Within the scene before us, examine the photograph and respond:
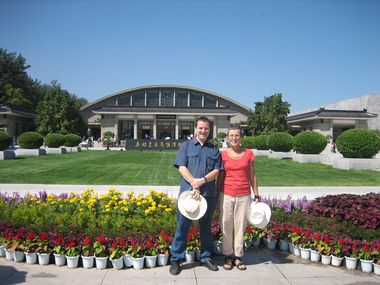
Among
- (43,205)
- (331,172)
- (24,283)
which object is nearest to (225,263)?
(24,283)

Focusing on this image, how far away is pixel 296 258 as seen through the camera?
492 cm

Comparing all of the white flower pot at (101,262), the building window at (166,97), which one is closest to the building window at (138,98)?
the building window at (166,97)

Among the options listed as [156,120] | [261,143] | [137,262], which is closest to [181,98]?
[156,120]

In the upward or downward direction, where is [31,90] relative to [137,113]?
upward

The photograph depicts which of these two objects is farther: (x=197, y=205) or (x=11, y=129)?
(x=11, y=129)

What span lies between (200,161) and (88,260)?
6.23 ft

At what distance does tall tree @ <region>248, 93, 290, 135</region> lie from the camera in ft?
140

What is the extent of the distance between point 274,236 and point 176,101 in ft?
201

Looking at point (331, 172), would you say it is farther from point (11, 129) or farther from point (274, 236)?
point (11, 129)

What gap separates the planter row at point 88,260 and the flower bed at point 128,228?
2.3 inches

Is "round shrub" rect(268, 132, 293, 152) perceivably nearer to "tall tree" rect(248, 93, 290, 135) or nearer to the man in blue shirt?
"tall tree" rect(248, 93, 290, 135)

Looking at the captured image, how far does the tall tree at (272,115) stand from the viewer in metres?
42.7

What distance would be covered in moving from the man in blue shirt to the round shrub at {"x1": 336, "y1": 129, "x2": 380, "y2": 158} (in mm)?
13969

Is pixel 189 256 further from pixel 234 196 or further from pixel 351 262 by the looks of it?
pixel 351 262
